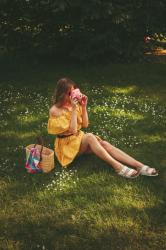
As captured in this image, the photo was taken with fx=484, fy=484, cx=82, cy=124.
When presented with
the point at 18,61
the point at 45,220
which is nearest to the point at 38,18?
the point at 18,61

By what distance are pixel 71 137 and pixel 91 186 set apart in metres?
0.96

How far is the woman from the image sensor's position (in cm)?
755

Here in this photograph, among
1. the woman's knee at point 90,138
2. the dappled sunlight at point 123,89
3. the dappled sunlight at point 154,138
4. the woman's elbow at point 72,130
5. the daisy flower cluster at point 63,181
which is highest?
the woman's elbow at point 72,130

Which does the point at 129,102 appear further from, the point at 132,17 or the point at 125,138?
the point at 132,17

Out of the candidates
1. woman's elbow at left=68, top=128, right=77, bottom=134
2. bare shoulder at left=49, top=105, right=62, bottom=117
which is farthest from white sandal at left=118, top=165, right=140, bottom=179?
bare shoulder at left=49, top=105, right=62, bottom=117

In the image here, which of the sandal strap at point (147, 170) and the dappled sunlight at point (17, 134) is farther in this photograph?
the dappled sunlight at point (17, 134)

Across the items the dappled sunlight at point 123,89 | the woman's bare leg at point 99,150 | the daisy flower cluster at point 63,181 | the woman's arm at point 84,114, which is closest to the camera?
the daisy flower cluster at point 63,181

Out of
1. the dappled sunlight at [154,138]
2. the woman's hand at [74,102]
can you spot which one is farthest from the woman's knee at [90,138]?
the dappled sunlight at [154,138]

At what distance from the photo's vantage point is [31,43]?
13.6 meters

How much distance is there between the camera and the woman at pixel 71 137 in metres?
7.55

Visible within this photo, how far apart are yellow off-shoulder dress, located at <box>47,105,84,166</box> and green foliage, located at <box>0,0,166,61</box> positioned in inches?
202

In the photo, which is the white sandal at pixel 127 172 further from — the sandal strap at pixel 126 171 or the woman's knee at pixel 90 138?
the woman's knee at pixel 90 138

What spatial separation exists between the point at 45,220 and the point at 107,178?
132cm

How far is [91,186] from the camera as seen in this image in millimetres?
7195
